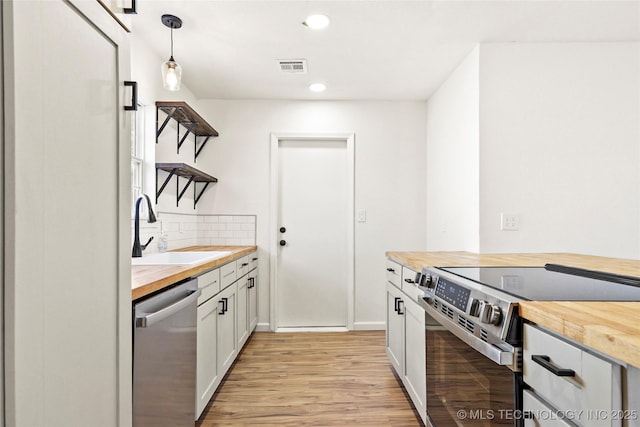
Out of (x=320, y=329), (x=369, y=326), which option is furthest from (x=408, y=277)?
(x=320, y=329)

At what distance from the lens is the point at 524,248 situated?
2.58 m

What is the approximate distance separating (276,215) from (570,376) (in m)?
3.22

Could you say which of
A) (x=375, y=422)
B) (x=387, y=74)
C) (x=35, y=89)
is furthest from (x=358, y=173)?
(x=35, y=89)

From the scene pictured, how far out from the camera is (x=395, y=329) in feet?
8.52

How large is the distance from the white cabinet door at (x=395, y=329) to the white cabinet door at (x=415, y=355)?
0.35ft

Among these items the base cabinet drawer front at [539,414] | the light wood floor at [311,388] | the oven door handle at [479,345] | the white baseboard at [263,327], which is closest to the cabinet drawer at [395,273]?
the light wood floor at [311,388]

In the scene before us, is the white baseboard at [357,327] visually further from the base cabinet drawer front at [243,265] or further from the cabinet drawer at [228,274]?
the cabinet drawer at [228,274]

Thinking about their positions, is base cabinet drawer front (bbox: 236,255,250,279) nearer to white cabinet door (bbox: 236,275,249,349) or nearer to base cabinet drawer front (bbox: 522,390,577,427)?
white cabinet door (bbox: 236,275,249,349)

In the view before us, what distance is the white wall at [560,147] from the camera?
256 centimetres

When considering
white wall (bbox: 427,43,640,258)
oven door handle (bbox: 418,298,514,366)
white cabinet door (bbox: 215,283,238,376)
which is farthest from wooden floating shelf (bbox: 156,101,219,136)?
oven door handle (bbox: 418,298,514,366)

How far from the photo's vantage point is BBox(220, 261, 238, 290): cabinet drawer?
242 centimetres

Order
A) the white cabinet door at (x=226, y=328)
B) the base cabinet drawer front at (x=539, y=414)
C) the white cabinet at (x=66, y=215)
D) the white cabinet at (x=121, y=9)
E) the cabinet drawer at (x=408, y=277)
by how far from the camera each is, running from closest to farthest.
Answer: the white cabinet at (x=66, y=215), the base cabinet drawer front at (x=539, y=414), the white cabinet at (x=121, y=9), the cabinet drawer at (x=408, y=277), the white cabinet door at (x=226, y=328)

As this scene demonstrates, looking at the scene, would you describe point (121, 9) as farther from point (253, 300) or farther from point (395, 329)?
point (253, 300)
